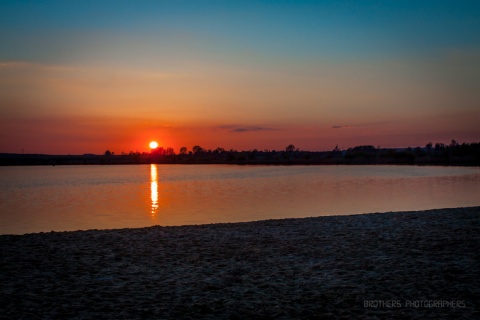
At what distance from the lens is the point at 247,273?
7.29 m

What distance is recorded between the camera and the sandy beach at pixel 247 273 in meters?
5.63

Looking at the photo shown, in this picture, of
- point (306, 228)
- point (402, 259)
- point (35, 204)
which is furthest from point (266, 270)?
point (35, 204)

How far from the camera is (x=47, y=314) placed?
18.1ft

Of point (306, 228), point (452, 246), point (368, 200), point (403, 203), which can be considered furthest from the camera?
→ point (368, 200)

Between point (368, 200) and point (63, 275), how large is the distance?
2229 cm

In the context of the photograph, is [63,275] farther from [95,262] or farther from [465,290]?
[465,290]

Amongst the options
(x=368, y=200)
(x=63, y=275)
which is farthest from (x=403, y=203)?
(x=63, y=275)

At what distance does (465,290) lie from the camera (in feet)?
20.0

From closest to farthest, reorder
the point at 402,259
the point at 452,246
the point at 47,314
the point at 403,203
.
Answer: the point at 47,314, the point at 402,259, the point at 452,246, the point at 403,203

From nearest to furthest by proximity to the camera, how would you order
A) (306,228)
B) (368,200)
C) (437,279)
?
(437,279) → (306,228) → (368,200)

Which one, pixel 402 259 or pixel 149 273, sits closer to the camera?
pixel 149 273

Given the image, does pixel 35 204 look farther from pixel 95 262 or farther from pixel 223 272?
pixel 223 272

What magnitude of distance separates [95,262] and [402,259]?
5.32 meters

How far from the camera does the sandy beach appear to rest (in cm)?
563
